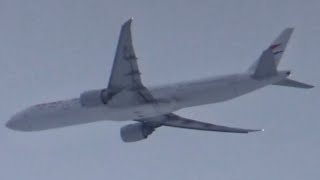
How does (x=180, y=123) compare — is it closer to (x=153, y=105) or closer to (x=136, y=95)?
(x=153, y=105)

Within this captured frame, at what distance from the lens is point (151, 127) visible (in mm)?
73625

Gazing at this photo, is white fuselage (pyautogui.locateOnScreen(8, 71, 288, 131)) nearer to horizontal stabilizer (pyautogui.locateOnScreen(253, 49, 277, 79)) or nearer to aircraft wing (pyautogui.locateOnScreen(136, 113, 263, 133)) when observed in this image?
horizontal stabilizer (pyautogui.locateOnScreen(253, 49, 277, 79))

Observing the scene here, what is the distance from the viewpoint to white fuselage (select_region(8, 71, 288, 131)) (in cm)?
6475

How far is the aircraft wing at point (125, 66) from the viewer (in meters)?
61.3

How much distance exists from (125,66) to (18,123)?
11.7 metres

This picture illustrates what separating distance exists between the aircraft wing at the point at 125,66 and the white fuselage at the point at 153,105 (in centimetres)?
190

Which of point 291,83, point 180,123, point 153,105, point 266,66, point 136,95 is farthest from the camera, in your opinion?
point 180,123

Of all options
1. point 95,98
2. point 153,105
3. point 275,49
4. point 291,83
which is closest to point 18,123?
point 95,98

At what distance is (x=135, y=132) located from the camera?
73188 mm

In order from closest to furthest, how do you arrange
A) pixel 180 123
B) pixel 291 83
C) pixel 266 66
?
1. pixel 266 66
2. pixel 291 83
3. pixel 180 123

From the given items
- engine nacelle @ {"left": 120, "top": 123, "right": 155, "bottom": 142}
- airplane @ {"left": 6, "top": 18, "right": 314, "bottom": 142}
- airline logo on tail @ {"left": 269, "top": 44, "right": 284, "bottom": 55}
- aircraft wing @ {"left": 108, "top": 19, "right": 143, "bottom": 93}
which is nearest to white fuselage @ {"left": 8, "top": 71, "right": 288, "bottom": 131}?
airplane @ {"left": 6, "top": 18, "right": 314, "bottom": 142}

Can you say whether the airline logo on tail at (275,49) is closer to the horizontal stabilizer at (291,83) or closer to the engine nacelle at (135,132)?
the horizontal stabilizer at (291,83)

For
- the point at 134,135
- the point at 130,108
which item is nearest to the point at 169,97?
the point at 130,108

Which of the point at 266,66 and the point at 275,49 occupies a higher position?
the point at 275,49
